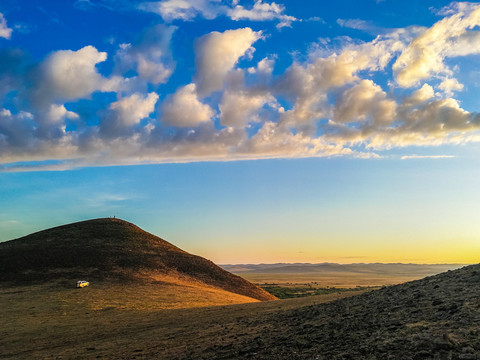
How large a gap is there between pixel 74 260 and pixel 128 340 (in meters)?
51.8

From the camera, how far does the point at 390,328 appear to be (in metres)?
14.6

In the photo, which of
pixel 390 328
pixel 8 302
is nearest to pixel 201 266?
pixel 8 302

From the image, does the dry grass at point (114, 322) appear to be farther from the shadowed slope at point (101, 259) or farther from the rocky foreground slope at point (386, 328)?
the shadowed slope at point (101, 259)

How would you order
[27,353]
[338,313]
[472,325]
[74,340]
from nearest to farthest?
[472,325]
[338,313]
[27,353]
[74,340]

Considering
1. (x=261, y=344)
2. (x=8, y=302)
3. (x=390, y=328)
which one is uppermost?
(x=390, y=328)

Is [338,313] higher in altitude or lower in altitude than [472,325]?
lower

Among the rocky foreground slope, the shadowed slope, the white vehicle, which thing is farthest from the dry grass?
the shadowed slope

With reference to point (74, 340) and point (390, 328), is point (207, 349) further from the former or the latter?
point (74, 340)

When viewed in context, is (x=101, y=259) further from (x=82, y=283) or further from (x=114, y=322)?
(x=114, y=322)

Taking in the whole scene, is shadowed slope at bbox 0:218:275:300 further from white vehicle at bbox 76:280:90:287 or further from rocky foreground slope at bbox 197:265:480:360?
rocky foreground slope at bbox 197:265:480:360

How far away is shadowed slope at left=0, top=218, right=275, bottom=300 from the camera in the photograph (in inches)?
2451

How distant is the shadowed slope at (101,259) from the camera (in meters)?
62.2

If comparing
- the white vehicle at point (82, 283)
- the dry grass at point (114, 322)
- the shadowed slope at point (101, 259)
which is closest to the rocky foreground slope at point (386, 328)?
the dry grass at point (114, 322)

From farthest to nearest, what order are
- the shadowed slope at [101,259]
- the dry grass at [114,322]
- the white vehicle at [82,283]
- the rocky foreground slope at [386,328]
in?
the shadowed slope at [101,259], the white vehicle at [82,283], the dry grass at [114,322], the rocky foreground slope at [386,328]
